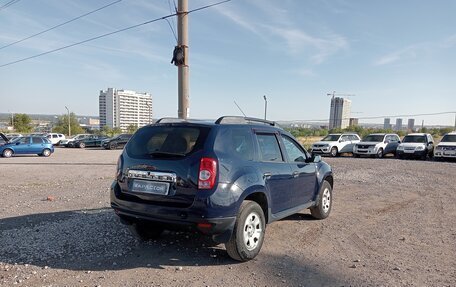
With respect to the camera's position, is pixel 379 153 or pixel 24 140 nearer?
pixel 379 153

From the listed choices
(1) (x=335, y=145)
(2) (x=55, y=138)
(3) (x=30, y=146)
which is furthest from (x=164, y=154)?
(2) (x=55, y=138)

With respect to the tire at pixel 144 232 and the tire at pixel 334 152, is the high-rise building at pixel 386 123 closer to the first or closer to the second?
the tire at pixel 334 152

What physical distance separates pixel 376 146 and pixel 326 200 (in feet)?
60.7

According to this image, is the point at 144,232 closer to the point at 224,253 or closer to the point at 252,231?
the point at 224,253

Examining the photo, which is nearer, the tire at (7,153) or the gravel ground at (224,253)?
the gravel ground at (224,253)

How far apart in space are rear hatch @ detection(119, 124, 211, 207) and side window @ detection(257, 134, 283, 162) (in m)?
1.00

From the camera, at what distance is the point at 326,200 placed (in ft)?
21.4

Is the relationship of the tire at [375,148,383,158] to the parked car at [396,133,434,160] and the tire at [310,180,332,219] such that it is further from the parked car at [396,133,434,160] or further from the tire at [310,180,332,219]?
the tire at [310,180,332,219]

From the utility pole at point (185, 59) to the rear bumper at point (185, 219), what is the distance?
6.90m

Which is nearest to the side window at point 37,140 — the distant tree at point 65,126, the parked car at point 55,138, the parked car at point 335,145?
the parked car at point 55,138

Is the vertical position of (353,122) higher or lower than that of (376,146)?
higher

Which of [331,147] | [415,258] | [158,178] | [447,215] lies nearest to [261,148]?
[158,178]

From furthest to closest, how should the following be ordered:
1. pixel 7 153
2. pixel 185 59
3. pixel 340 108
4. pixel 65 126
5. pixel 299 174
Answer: pixel 340 108
pixel 65 126
pixel 7 153
pixel 185 59
pixel 299 174

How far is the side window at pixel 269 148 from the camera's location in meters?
4.81
